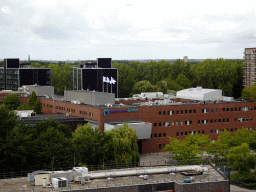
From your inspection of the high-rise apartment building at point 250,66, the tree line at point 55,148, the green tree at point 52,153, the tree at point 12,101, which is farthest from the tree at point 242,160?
the high-rise apartment building at point 250,66

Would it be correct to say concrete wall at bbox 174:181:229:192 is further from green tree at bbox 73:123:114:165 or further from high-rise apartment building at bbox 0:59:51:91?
high-rise apartment building at bbox 0:59:51:91

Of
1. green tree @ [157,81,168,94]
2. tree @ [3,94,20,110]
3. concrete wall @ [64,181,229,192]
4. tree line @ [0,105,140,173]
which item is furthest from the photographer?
green tree @ [157,81,168,94]

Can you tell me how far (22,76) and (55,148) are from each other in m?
122

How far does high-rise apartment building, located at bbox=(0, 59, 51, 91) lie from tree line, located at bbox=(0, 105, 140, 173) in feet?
332

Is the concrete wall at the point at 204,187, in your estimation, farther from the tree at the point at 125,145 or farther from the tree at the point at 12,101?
the tree at the point at 12,101

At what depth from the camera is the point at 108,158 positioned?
256ft

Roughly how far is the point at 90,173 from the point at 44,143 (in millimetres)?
19959

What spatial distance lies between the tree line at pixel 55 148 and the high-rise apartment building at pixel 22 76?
101 meters

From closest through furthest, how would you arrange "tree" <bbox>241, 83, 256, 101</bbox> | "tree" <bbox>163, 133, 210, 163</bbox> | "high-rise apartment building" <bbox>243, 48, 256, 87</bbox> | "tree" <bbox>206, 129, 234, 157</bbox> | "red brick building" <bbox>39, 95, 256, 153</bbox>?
"tree" <bbox>163, 133, 210, 163</bbox>
"tree" <bbox>206, 129, 234, 157</bbox>
"red brick building" <bbox>39, 95, 256, 153</bbox>
"tree" <bbox>241, 83, 256, 101</bbox>
"high-rise apartment building" <bbox>243, 48, 256, 87</bbox>

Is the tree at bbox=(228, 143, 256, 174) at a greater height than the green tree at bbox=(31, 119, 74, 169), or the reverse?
the green tree at bbox=(31, 119, 74, 169)

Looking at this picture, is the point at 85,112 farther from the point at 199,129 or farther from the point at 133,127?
the point at 199,129

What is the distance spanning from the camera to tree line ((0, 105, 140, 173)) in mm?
63719

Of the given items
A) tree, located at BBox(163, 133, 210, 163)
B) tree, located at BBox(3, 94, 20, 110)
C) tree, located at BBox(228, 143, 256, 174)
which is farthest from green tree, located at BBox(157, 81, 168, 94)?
tree, located at BBox(228, 143, 256, 174)

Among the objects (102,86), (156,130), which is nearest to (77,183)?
(156,130)
